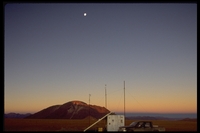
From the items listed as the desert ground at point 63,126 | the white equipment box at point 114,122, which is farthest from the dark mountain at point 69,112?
the white equipment box at point 114,122

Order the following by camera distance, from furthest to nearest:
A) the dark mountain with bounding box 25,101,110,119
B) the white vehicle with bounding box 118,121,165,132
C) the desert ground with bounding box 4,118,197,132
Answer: the dark mountain with bounding box 25,101,110,119, the desert ground with bounding box 4,118,197,132, the white vehicle with bounding box 118,121,165,132

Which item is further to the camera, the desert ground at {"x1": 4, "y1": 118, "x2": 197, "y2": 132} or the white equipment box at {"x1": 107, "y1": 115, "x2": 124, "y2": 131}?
the desert ground at {"x1": 4, "y1": 118, "x2": 197, "y2": 132}

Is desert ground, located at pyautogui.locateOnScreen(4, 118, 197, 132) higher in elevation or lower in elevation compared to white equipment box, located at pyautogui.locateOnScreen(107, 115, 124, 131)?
lower

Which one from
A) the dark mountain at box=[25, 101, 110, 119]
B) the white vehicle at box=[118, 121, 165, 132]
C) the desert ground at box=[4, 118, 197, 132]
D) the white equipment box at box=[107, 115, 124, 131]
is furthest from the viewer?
the dark mountain at box=[25, 101, 110, 119]

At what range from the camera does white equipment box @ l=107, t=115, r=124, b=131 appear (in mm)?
24391

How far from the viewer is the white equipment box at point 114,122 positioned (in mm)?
24391

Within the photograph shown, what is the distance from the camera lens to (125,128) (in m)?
20.5

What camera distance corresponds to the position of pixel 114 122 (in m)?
24.5

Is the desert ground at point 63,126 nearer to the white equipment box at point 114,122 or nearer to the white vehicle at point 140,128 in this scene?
the white equipment box at point 114,122

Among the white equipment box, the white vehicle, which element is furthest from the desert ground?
the white vehicle

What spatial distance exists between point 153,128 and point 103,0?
37.1 feet

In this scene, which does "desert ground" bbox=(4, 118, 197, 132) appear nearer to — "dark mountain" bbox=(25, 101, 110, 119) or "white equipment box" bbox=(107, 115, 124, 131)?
"white equipment box" bbox=(107, 115, 124, 131)
